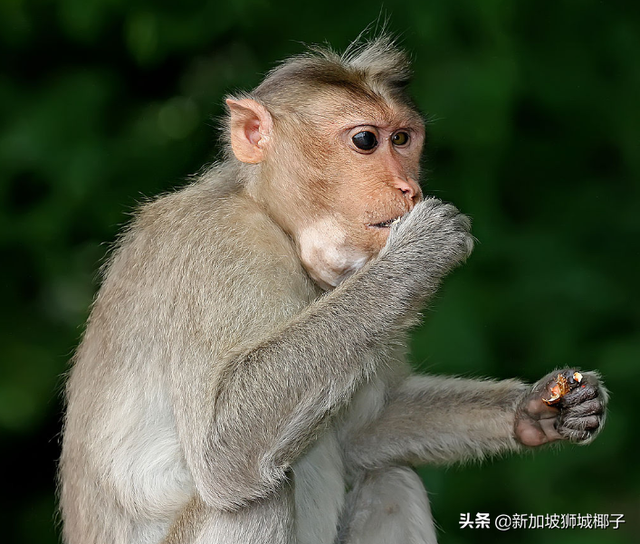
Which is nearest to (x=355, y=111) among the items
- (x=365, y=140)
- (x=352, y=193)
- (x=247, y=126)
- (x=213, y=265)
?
(x=365, y=140)

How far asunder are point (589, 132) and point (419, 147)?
3244 millimetres

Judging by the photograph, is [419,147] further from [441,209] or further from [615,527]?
[615,527]

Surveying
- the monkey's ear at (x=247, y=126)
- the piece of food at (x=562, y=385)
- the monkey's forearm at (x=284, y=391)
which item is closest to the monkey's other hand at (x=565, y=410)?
the piece of food at (x=562, y=385)

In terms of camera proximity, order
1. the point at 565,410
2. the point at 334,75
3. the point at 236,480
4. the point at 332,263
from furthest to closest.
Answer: the point at 565,410, the point at 334,75, the point at 332,263, the point at 236,480

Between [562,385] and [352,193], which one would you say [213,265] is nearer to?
[352,193]

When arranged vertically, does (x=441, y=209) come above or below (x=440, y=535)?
above

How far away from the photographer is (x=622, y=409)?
25.2 feet

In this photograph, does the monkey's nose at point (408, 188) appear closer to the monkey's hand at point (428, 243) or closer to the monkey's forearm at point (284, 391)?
the monkey's hand at point (428, 243)

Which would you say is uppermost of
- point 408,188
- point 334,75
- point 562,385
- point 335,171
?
point 334,75

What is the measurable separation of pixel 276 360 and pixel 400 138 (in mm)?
1659

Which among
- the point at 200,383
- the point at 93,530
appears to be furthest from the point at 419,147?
the point at 93,530

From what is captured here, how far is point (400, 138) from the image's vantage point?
571cm

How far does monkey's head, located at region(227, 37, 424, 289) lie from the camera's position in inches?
208

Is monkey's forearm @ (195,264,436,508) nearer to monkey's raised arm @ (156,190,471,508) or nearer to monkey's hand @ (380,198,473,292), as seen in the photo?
monkey's raised arm @ (156,190,471,508)
